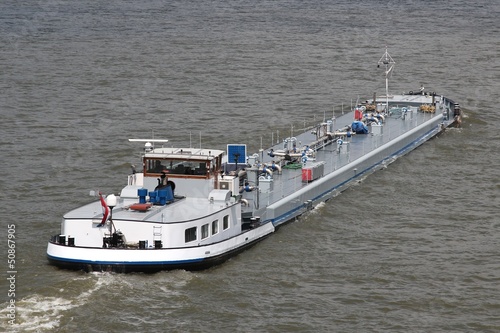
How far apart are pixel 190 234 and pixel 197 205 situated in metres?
2.53

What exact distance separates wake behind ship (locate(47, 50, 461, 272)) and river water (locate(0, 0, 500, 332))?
702mm

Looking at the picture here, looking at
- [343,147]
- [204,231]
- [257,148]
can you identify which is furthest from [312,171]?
[204,231]

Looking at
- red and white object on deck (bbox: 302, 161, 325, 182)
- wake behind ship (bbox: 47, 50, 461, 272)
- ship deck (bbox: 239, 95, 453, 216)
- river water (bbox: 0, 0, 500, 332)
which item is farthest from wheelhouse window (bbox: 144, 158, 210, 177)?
red and white object on deck (bbox: 302, 161, 325, 182)

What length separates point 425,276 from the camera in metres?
41.4

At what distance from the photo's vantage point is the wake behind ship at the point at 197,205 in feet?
132

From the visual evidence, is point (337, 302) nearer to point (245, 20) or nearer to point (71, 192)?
point (71, 192)

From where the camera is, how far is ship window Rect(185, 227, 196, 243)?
41.5 m

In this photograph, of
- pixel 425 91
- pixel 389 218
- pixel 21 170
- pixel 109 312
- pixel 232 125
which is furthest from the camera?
pixel 425 91

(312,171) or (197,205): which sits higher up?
(312,171)

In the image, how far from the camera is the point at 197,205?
4403cm

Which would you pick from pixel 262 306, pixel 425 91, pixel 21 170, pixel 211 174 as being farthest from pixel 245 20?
pixel 262 306

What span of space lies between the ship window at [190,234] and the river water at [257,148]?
1471 millimetres

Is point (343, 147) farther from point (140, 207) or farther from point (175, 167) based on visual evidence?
point (140, 207)

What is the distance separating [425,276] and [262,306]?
643 centimetres
